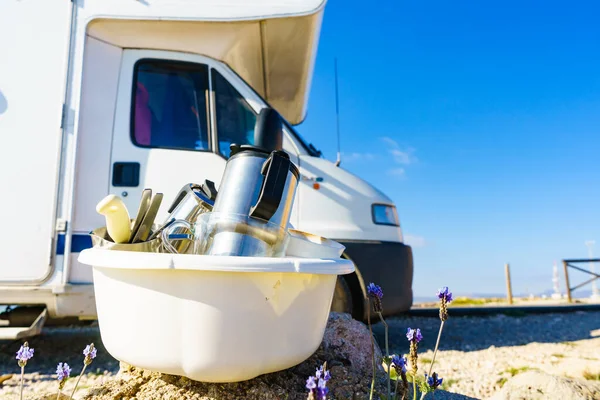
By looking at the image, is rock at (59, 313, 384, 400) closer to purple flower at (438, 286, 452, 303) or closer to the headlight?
purple flower at (438, 286, 452, 303)

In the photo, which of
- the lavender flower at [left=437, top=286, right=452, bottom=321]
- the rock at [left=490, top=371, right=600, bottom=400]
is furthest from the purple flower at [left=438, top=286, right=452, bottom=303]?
the rock at [left=490, top=371, right=600, bottom=400]

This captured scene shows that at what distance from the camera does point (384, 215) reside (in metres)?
3.12

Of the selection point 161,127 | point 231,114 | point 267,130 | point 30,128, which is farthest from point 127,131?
point 267,130

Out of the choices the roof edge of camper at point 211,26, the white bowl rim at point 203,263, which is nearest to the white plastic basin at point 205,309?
the white bowl rim at point 203,263

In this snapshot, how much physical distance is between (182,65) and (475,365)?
3.07m

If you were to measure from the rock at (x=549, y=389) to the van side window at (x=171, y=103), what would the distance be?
2323 millimetres

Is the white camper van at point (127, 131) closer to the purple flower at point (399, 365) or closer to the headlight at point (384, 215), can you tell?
the headlight at point (384, 215)

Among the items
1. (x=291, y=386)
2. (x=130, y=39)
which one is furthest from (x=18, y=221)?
(x=291, y=386)

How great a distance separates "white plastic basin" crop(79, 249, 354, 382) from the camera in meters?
0.99

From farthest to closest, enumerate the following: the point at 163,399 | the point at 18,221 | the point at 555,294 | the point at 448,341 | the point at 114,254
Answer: the point at 555,294 → the point at 448,341 → the point at 18,221 → the point at 163,399 → the point at 114,254

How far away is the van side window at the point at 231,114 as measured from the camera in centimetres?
296

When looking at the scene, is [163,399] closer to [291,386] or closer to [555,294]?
[291,386]

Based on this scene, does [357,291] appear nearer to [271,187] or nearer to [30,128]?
[271,187]

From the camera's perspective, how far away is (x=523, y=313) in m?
5.92
